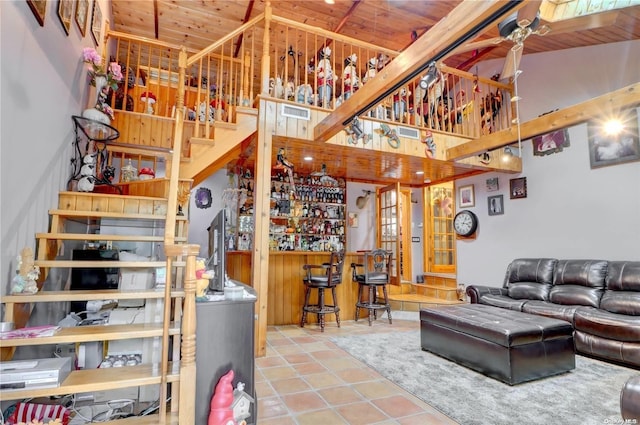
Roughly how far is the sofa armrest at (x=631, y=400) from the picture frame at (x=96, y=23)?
16.9ft

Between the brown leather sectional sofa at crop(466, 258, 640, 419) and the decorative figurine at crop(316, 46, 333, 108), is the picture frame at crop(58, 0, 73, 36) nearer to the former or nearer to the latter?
the decorative figurine at crop(316, 46, 333, 108)

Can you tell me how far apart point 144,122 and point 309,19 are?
2.94 m

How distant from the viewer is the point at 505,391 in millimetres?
2531

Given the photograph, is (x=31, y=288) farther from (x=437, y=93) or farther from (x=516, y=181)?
(x=516, y=181)

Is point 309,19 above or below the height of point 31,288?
above

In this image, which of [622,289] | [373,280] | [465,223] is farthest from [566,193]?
[373,280]

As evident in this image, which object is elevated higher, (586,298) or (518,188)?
(518,188)

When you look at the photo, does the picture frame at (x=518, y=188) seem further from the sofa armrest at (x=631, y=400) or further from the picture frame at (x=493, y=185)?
the sofa armrest at (x=631, y=400)

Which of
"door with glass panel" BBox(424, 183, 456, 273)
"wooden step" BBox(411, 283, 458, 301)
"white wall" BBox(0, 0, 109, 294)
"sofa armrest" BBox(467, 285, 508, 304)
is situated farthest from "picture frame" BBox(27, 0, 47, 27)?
"door with glass panel" BBox(424, 183, 456, 273)

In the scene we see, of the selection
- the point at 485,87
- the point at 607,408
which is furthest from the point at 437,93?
the point at 607,408

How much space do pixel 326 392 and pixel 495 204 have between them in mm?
4655

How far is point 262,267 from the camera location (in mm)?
3537

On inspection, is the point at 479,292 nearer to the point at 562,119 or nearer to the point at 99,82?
the point at 562,119

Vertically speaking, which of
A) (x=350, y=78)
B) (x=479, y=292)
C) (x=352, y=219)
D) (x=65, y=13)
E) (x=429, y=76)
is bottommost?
(x=479, y=292)
